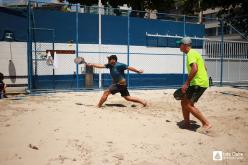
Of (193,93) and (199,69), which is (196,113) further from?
(199,69)

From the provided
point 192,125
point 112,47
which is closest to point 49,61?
point 112,47

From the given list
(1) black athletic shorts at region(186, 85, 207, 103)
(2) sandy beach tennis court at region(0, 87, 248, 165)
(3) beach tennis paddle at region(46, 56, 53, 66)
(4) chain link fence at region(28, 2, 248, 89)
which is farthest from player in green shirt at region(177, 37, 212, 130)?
(3) beach tennis paddle at region(46, 56, 53, 66)

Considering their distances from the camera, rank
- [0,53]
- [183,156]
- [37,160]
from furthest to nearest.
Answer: [0,53], [183,156], [37,160]

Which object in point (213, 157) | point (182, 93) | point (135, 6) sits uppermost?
point (135, 6)

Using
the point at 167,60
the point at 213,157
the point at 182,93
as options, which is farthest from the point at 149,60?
the point at 213,157

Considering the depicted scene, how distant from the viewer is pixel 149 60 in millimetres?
19281

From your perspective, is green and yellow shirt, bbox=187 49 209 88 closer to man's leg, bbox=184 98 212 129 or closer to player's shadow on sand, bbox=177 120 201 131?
man's leg, bbox=184 98 212 129

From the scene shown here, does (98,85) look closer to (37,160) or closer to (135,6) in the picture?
(37,160)

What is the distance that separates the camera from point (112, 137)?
614 centimetres

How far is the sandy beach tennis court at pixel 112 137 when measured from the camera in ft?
16.6

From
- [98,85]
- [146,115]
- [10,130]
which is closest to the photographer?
[10,130]

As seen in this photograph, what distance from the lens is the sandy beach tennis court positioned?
505cm

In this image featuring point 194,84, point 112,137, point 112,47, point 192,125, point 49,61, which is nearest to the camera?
point 112,137

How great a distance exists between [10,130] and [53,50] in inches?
376
